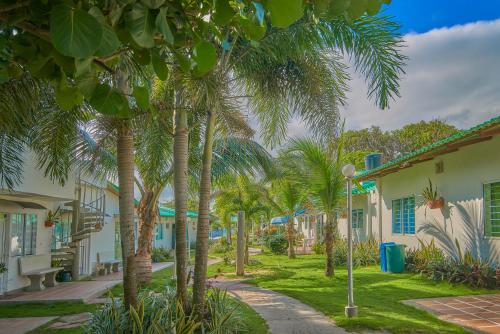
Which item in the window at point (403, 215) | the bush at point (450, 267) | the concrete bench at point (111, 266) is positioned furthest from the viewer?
the concrete bench at point (111, 266)

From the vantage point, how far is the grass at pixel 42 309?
32.6 ft

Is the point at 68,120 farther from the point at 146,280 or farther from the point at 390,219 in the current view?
the point at 390,219

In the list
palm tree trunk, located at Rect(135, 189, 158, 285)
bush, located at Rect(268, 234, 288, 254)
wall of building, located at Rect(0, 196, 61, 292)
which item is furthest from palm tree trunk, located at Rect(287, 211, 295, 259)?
wall of building, located at Rect(0, 196, 61, 292)

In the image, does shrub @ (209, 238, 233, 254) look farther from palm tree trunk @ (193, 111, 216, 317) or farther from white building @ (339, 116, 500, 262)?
palm tree trunk @ (193, 111, 216, 317)

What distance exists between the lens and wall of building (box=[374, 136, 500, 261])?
10828 millimetres

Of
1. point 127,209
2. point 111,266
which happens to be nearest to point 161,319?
point 127,209

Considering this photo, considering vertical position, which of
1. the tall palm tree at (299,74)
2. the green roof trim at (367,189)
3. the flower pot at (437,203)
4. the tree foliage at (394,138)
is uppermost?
the tree foliage at (394,138)

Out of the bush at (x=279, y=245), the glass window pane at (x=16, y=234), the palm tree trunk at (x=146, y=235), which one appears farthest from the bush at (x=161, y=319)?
the bush at (x=279, y=245)

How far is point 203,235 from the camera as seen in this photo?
714cm

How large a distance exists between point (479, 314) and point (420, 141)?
30.9 m

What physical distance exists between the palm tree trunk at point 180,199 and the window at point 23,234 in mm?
8634

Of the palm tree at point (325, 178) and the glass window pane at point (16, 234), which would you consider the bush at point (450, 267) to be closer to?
the palm tree at point (325, 178)

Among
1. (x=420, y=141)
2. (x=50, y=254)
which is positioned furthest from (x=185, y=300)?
(x=420, y=141)

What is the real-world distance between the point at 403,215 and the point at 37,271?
12.3 meters
